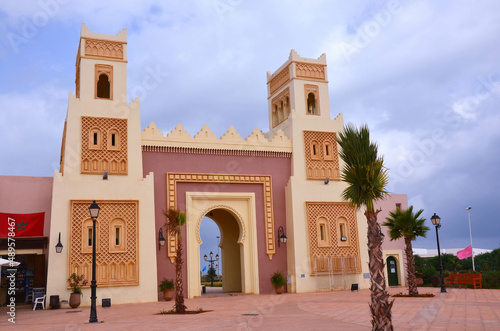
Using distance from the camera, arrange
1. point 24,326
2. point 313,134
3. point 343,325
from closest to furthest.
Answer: point 343,325
point 24,326
point 313,134

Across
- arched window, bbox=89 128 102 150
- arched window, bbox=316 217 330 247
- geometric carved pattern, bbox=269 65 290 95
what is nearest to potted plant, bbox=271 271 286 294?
arched window, bbox=316 217 330 247

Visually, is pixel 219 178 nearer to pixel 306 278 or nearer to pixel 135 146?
pixel 135 146

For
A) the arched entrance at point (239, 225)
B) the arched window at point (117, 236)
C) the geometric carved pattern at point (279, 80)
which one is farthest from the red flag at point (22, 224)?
the geometric carved pattern at point (279, 80)

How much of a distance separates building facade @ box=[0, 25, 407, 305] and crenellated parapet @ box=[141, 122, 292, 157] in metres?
0.05

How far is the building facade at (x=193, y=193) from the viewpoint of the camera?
1817 cm

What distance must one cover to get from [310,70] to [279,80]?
73.8 inches

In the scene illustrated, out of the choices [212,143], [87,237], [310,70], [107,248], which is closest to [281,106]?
[310,70]

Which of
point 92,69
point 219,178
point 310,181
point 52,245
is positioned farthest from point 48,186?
point 310,181

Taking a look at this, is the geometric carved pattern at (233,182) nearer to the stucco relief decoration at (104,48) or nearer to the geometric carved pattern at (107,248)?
the geometric carved pattern at (107,248)

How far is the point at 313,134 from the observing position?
73.8ft

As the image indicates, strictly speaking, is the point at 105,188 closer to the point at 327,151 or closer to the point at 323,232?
the point at 323,232

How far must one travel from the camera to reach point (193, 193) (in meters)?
20.1

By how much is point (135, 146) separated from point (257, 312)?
9.64m

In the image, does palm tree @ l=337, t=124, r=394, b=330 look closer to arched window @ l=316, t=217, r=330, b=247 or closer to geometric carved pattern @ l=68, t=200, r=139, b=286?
geometric carved pattern @ l=68, t=200, r=139, b=286
